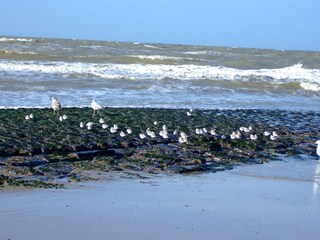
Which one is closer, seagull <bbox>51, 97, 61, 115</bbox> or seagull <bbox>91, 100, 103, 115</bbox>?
seagull <bbox>51, 97, 61, 115</bbox>

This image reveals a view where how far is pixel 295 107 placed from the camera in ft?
66.2

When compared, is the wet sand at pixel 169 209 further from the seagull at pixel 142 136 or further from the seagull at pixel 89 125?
the seagull at pixel 89 125

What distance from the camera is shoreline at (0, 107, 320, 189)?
9.12 m

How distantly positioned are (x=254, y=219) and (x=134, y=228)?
1450mm

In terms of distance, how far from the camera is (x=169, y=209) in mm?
7031

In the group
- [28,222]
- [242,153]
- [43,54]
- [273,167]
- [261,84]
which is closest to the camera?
[28,222]

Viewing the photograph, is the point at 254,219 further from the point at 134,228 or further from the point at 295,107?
the point at 295,107

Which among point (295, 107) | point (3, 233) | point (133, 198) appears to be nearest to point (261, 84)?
point (295, 107)

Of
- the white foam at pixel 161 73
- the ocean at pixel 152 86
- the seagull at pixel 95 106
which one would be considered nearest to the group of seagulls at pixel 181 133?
the seagull at pixel 95 106

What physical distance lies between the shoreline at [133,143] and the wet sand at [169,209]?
614mm

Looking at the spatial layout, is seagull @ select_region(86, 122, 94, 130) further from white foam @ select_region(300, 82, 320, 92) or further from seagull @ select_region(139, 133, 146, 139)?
white foam @ select_region(300, 82, 320, 92)

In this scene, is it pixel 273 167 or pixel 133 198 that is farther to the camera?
pixel 273 167

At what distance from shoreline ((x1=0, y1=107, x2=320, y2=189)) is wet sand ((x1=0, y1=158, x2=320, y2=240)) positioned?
2.01ft

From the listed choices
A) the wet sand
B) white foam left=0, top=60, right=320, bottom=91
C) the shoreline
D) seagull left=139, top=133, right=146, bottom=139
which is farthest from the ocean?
the wet sand
